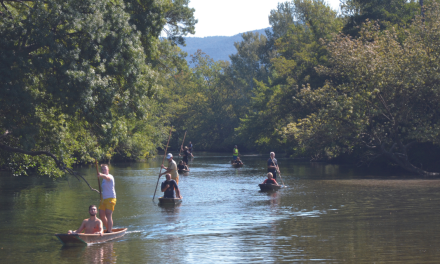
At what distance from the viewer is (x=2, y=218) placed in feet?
57.2

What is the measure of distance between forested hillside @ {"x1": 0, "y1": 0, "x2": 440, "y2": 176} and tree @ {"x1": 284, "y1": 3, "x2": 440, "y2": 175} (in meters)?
0.09

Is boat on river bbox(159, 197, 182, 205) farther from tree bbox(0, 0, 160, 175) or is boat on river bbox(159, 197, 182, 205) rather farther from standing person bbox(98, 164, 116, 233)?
standing person bbox(98, 164, 116, 233)

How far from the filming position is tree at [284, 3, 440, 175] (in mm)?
32906

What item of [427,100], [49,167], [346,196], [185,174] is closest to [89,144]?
[49,167]

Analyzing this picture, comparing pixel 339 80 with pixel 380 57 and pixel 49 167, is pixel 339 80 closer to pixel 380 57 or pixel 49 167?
pixel 380 57

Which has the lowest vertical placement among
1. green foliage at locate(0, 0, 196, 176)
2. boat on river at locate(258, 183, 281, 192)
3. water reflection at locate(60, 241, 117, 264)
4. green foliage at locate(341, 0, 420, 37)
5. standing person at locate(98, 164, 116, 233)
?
water reflection at locate(60, 241, 117, 264)

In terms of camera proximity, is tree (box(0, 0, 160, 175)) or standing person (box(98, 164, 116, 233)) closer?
standing person (box(98, 164, 116, 233))

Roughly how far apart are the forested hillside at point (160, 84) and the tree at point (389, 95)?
90mm

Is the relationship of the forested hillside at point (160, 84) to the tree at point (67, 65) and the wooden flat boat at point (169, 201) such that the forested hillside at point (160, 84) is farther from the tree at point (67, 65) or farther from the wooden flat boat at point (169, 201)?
the wooden flat boat at point (169, 201)

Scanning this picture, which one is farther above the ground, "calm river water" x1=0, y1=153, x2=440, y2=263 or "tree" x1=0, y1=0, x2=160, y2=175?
"tree" x1=0, y1=0, x2=160, y2=175

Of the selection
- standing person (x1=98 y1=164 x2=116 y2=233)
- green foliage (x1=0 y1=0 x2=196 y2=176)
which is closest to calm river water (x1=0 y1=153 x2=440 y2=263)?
standing person (x1=98 y1=164 x2=116 y2=233)

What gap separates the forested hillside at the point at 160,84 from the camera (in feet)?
52.2

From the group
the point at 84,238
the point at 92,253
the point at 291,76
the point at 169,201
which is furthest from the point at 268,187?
the point at 291,76

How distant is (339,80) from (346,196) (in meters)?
23.5
